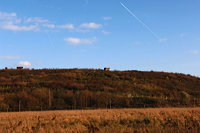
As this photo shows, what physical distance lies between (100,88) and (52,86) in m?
6.45

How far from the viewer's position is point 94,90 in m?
41.9

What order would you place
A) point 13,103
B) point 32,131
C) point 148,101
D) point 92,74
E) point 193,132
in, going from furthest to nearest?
point 92,74 → point 148,101 → point 13,103 → point 32,131 → point 193,132

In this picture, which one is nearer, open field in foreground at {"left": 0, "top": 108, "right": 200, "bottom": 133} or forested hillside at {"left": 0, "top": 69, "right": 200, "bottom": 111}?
open field in foreground at {"left": 0, "top": 108, "right": 200, "bottom": 133}

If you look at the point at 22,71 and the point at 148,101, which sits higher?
the point at 22,71

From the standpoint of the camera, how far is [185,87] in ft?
162

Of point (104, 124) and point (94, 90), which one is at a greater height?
point (94, 90)

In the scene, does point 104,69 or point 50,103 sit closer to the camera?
point 50,103

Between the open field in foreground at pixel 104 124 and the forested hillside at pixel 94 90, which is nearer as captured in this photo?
the open field in foreground at pixel 104 124

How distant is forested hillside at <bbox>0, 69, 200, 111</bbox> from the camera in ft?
115

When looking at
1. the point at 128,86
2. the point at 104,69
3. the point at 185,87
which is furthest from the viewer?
the point at 104,69

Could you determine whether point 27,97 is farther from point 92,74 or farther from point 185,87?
point 185,87

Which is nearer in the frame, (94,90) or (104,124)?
(104,124)

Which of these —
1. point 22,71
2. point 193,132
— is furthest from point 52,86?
point 193,132

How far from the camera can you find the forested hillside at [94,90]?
3512cm
